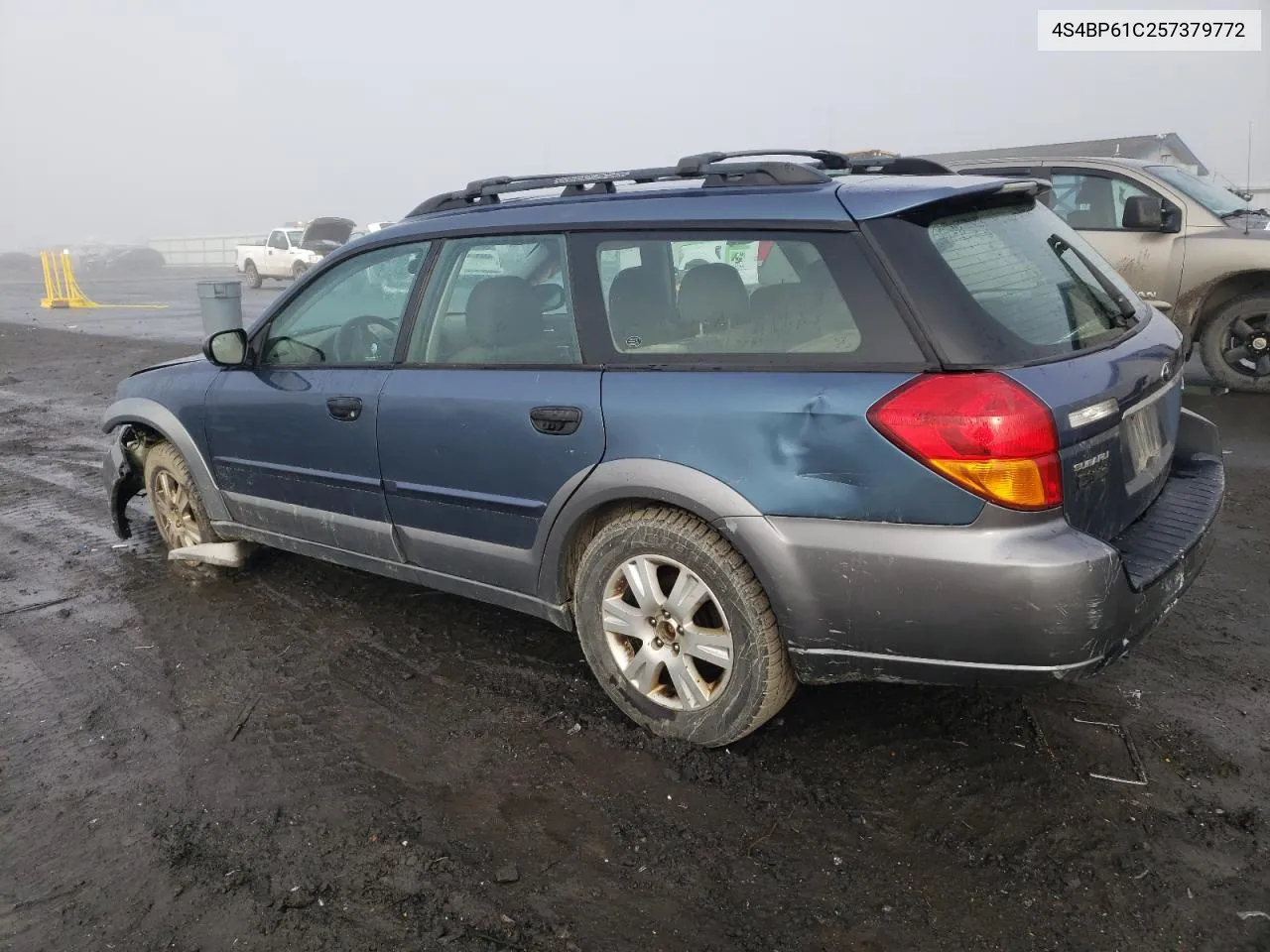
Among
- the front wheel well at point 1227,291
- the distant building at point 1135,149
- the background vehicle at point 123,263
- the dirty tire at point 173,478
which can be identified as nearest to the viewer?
the dirty tire at point 173,478

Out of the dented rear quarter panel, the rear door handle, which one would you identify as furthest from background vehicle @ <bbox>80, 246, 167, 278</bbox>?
the dented rear quarter panel

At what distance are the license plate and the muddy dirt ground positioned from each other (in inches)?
35.0

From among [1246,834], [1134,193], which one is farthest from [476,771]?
[1134,193]

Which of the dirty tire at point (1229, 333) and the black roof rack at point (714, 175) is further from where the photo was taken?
the dirty tire at point (1229, 333)

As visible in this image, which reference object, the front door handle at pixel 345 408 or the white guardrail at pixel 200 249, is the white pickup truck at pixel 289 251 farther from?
the front door handle at pixel 345 408

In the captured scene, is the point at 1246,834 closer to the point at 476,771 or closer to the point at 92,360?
the point at 476,771

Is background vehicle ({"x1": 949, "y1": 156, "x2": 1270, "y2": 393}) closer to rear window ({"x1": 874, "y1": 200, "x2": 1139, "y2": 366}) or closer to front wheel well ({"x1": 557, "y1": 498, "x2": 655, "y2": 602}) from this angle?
rear window ({"x1": 874, "y1": 200, "x2": 1139, "y2": 366})

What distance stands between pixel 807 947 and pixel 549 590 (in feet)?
4.90

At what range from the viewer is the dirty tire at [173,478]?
4.86m

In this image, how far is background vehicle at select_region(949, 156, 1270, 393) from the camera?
7859 mm

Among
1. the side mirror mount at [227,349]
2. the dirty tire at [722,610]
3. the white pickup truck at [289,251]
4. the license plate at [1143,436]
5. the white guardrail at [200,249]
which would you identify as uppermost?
the white guardrail at [200,249]

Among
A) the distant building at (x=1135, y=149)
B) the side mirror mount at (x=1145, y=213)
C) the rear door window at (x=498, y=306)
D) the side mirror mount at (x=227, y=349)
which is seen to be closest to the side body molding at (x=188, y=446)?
the side mirror mount at (x=227, y=349)

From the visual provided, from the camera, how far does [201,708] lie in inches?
142

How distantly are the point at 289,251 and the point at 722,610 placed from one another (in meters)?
28.9
